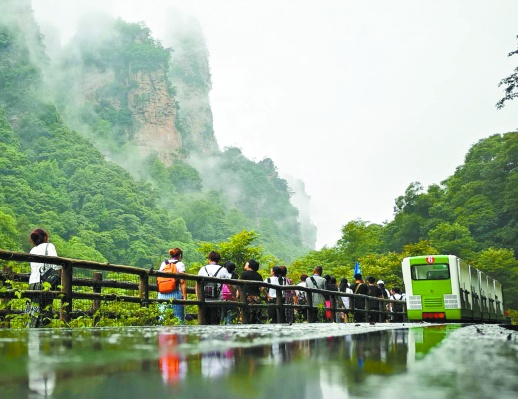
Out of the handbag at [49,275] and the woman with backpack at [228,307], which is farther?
the woman with backpack at [228,307]

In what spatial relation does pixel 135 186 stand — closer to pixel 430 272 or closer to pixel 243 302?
pixel 430 272

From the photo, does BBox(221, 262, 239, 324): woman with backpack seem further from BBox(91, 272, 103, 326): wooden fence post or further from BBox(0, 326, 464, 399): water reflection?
BBox(0, 326, 464, 399): water reflection

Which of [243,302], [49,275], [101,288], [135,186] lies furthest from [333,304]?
[135,186]

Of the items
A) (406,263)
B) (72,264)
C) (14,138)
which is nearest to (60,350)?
(72,264)

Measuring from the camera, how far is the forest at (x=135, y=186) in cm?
7938

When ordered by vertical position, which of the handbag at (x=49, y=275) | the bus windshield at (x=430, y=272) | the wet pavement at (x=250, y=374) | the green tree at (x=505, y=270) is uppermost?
the green tree at (x=505, y=270)

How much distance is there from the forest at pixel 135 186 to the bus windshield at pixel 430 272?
1741 centimetres

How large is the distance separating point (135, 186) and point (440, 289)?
116 metres

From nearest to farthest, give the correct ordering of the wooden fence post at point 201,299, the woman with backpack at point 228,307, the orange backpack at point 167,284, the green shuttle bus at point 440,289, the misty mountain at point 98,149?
the orange backpack at point 167,284, the wooden fence post at point 201,299, the woman with backpack at point 228,307, the green shuttle bus at point 440,289, the misty mountain at point 98,149

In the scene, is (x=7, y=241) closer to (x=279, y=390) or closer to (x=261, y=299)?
(x=261, y=299)

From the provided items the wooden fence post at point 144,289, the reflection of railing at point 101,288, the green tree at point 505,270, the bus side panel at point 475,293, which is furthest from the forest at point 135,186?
the wooden fence post at point 144,289

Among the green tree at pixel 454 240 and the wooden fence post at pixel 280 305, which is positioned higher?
the green tree at pixel 454 240

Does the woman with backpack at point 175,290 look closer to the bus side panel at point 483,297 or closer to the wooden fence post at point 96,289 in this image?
the wooden fence post at point 96,289

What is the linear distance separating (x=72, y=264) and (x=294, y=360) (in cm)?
687
